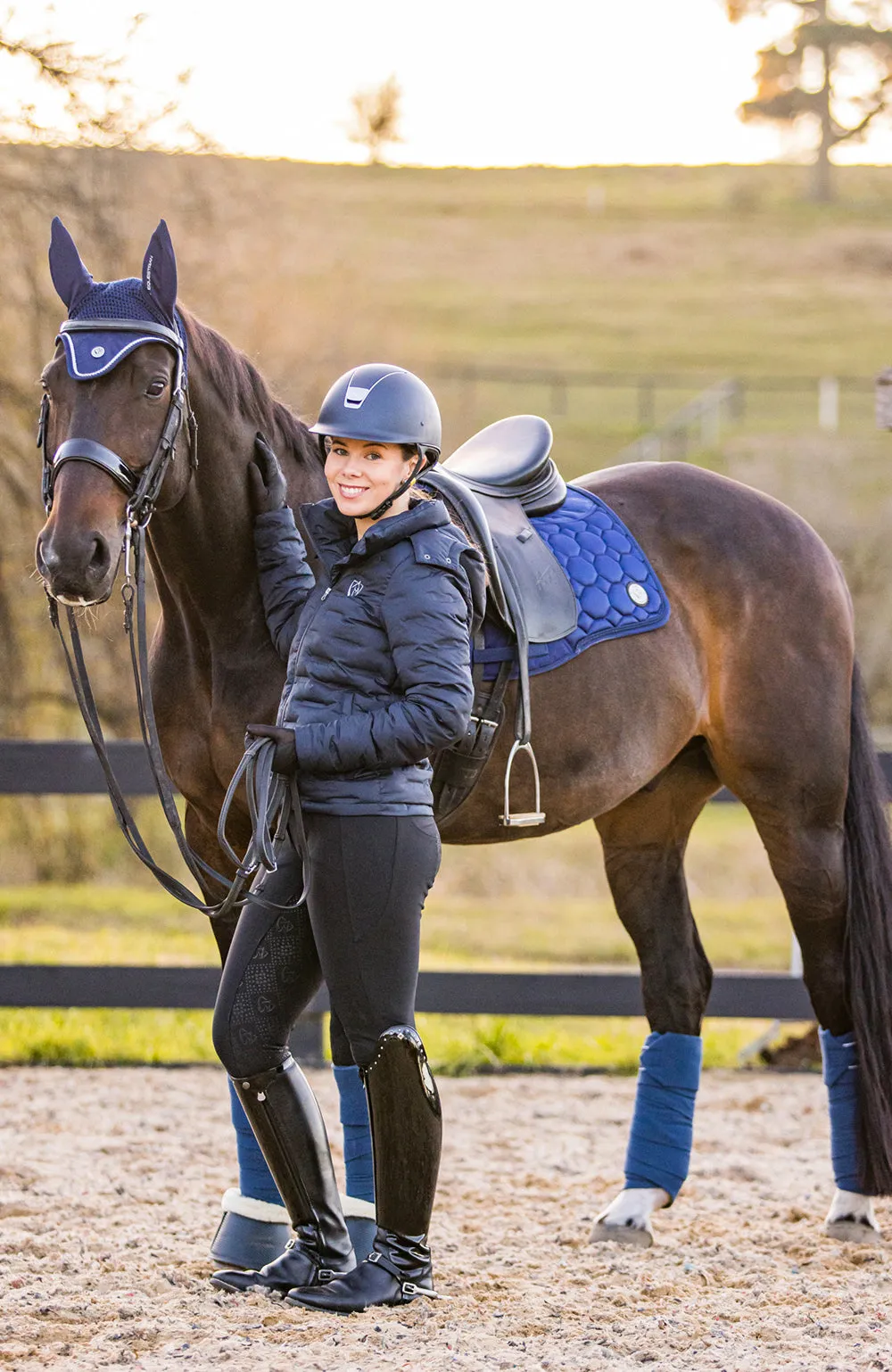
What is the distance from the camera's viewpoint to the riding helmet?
270cm

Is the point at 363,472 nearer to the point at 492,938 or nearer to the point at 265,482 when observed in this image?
the point at 265,482

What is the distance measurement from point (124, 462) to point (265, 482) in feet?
1.47

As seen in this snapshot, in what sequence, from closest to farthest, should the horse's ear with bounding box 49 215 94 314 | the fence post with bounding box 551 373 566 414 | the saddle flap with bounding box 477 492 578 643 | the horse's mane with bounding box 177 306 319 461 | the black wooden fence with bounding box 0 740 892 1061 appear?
the horse's ear with bounding box 49 215 94 314, the horse's mane with bounding box 177 306 319 461, the saddle flap with bounding box 477 492 578 643, the black wooden fence with bounding box 0 740 892 1061, the fence post with bounding box 551 373 566 414

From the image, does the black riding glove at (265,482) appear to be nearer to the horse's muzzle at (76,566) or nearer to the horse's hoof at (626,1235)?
the horse's muzzle at (76,566)

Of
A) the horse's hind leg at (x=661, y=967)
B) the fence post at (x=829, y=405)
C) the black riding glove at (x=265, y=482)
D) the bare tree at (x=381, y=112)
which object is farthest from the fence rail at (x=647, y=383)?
the black riding glove at (x=265, y=482)

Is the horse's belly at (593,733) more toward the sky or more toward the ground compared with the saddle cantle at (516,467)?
more toward the ground

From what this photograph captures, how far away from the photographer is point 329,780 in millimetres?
2725

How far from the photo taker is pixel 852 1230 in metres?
3.80

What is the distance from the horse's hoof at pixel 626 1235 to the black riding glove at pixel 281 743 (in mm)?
1809

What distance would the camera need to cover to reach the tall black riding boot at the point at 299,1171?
2885mm

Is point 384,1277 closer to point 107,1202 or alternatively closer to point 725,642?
point 107,1202

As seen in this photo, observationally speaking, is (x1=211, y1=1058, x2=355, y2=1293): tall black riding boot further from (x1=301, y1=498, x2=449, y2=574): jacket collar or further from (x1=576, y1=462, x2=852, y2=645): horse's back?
(x1=576, y1=462, x2=852, y2=645): horse's back

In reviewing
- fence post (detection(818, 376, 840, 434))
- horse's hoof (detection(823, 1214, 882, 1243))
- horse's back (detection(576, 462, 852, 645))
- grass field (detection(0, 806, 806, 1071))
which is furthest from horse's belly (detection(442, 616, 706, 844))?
fence post (detection(818, 376, 840, 434))

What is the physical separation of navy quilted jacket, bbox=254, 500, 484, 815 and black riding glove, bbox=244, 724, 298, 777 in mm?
16
